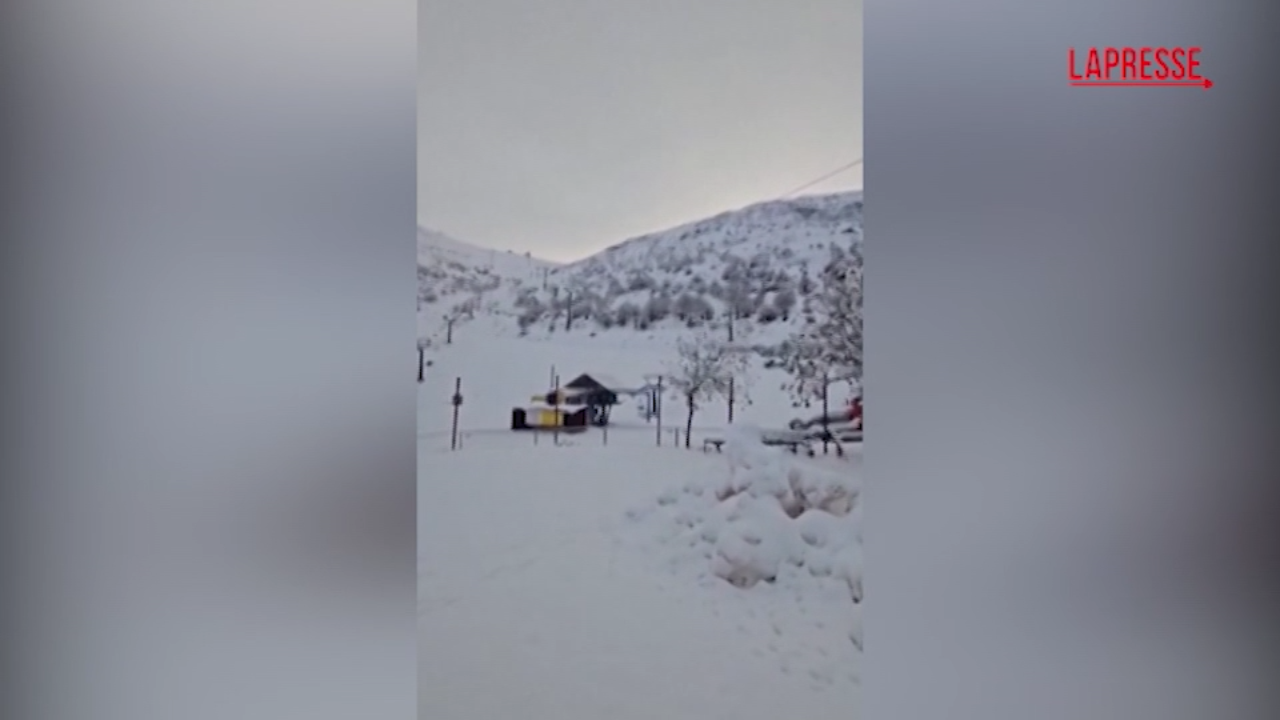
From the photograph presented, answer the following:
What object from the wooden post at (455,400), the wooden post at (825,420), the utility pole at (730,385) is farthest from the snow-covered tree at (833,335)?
the wooden post at (455,400)

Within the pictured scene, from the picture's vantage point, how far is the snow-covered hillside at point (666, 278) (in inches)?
54.3

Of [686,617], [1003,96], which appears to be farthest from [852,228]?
[686,617]

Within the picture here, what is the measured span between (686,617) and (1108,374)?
91cm

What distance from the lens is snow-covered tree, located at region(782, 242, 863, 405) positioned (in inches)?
53.2

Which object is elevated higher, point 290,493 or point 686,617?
point 290,493

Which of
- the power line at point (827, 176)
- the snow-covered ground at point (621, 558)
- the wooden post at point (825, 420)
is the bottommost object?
the snow-covered ground at point (621, 558)

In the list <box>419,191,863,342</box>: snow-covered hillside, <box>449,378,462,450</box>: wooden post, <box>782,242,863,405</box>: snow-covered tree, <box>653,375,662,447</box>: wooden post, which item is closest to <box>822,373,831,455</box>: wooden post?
<box>782,242,863,405</box>: snow-covered tree

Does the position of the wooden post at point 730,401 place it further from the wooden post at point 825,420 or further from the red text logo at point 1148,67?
A: the red text logo at point 1148,67

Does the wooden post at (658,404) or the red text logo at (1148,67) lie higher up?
the red text logo at (1148,67)

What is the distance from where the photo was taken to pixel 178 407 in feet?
4.38

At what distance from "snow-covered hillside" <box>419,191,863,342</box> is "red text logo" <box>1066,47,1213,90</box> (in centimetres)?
52

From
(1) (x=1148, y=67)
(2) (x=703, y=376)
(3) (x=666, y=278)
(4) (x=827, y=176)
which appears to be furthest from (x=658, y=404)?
Result: (1) (x=1148, y=67)

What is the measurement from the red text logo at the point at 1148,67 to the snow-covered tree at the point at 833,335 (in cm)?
56

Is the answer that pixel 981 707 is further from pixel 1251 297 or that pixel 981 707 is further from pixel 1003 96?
pixel 1003 96
